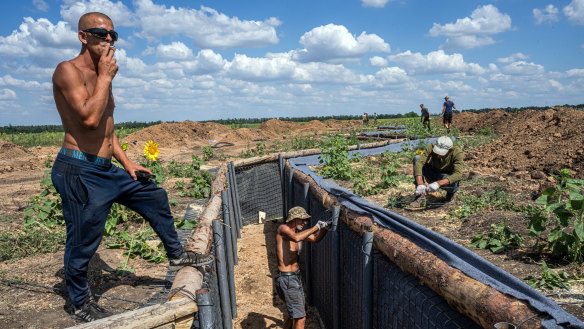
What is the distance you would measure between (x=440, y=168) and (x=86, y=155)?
18.7 feet

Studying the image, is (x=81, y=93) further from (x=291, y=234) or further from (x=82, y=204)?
(x=291, y=234)

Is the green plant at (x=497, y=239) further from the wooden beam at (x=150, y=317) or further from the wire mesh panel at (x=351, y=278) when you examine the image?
the wooden beam at (x=150, y=317)

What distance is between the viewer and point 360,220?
279cm

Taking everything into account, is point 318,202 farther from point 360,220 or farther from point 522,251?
point 522,251

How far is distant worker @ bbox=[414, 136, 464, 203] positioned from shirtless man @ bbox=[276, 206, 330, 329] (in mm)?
2864

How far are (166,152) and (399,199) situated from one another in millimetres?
18093

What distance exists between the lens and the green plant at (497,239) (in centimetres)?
446

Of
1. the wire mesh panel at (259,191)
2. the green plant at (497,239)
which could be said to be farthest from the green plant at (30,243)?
the green plant at (497,239)

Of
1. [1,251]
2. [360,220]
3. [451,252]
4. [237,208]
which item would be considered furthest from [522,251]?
[1,251]

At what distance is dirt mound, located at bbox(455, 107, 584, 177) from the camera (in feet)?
30.8

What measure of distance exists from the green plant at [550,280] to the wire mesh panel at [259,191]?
5.31 meters

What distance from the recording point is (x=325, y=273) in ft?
13.4

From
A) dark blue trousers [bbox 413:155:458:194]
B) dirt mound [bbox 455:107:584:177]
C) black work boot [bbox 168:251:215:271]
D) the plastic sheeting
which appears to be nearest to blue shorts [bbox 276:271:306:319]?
the plastic sheeting

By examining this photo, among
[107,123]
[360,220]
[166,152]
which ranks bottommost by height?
[166,152]
